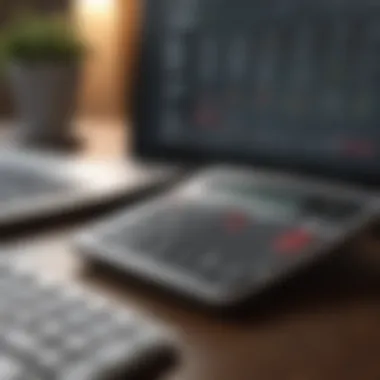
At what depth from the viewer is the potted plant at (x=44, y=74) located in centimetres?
114

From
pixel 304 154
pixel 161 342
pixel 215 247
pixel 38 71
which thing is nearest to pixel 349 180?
pixel 304 154

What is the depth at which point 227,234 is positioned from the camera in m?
0.62

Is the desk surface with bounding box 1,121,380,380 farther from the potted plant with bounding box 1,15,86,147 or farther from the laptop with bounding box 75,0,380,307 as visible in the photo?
the potted plant with bounding box 1,15,86,147

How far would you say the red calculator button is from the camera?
1.92ft

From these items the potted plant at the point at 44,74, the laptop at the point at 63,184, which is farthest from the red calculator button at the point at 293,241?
the potted plant at the point at 44,74

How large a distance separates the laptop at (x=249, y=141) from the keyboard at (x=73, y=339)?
0.08m

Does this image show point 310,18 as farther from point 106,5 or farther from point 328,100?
point 106,5

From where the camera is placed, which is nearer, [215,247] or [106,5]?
[215,247]

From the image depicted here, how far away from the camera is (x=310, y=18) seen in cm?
73

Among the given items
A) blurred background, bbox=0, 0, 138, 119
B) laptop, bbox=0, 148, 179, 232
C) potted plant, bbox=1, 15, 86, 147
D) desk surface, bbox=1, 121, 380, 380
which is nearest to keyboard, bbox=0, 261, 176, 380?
desk surface, bbox=1, 121, 380, 380

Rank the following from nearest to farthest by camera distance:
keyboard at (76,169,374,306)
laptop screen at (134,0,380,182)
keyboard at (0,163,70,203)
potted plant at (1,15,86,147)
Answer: keyboard at (76,169,374,306)
laptop screen at (134,0,380,182)
keyboard at (0,163,70,203)
potted plant at (1,15,86,147)

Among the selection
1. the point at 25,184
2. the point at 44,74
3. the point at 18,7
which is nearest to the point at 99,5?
the point at 18,7

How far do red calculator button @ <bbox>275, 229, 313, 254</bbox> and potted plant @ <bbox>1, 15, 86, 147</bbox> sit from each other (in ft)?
1.89

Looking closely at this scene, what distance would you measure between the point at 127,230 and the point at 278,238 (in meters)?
0.12
